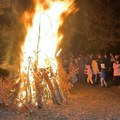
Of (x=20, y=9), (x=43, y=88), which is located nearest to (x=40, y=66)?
(x=43, y=88)

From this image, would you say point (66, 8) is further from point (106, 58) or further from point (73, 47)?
point (73, 47)

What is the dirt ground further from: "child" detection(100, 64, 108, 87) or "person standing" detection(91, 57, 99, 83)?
"person standing" detection(91, 57, 99, 83)

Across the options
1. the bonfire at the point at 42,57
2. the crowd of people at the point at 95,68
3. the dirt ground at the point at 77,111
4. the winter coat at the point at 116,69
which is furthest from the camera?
the crowd of people at the point at 95,68

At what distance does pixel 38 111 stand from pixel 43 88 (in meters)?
0.83

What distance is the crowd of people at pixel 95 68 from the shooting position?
1581 cm

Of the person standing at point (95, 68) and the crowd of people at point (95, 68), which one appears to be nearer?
the crowd of people at point (95, 68)

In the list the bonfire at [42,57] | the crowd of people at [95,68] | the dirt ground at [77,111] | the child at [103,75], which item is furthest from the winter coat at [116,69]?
the bonfire at [42,57]

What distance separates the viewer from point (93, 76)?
17.6 meters

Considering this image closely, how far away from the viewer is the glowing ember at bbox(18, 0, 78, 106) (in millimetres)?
10203

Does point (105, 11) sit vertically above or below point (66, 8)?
above

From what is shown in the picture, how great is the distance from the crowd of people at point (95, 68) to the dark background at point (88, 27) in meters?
2.20

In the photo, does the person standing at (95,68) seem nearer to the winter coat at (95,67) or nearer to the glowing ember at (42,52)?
the winter coat at (95,67)

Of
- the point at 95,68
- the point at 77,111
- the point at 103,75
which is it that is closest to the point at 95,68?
the point at 95,68

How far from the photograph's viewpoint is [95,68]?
16812mm
